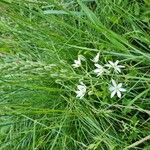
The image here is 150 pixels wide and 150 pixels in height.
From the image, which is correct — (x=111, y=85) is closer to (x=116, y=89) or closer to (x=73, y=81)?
(x=116, y=89)

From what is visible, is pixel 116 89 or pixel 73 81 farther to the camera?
pixel 73 81

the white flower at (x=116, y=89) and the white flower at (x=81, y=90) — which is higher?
the white flower at (x=116, y=89)

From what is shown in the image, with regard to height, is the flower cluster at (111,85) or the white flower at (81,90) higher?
the flower cluster at (111,85)

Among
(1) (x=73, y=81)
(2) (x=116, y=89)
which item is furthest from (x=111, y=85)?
(1) (x=73, y=81)

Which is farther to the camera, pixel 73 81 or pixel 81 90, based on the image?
pixel 73 81

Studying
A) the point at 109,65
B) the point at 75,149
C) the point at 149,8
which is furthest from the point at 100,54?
the point at 75,149

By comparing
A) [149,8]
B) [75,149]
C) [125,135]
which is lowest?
[75,149]

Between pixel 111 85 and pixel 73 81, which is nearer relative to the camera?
pixel 111 85

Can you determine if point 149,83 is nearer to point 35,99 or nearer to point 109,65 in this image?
point 109,65
